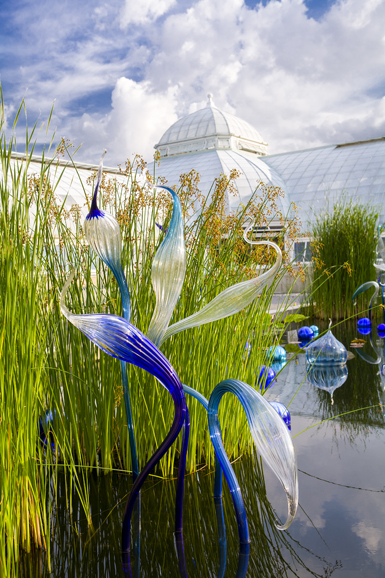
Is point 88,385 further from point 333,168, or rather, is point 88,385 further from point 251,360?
point 333,168

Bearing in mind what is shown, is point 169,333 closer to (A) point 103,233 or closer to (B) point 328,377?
(A) point 103,233

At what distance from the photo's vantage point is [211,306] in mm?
993

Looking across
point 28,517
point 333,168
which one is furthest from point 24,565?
point 333,168

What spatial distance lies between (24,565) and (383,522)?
36.6 inches

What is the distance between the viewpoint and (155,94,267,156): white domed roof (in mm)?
18922

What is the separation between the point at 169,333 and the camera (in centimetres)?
106

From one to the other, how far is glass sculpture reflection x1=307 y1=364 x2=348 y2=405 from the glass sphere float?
3 centimetres

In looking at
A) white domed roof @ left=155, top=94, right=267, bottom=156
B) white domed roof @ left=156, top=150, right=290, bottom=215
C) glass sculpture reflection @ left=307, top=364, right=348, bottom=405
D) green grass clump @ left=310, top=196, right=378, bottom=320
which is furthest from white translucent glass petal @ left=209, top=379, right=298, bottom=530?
white domed roof @ left=155, top=94, right=267, bottom=156

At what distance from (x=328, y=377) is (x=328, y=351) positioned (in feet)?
0.76

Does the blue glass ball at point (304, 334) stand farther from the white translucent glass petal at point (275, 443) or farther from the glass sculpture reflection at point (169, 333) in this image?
the white translucent glass petal at point (275, 443)

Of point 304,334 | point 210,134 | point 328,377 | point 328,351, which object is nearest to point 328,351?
point 328,351

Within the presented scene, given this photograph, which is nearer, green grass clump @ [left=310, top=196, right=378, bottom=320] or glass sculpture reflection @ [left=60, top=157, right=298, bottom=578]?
glass sculpture reflection @ [left=60, top=157, right=298, bottom=578]

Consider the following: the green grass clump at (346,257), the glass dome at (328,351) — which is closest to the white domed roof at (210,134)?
the green grass clump at (346,257)

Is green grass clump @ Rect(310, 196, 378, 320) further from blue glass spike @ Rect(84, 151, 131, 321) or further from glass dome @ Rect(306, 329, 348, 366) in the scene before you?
blue glass spike @ Rect(84, 151, 131, 321)
